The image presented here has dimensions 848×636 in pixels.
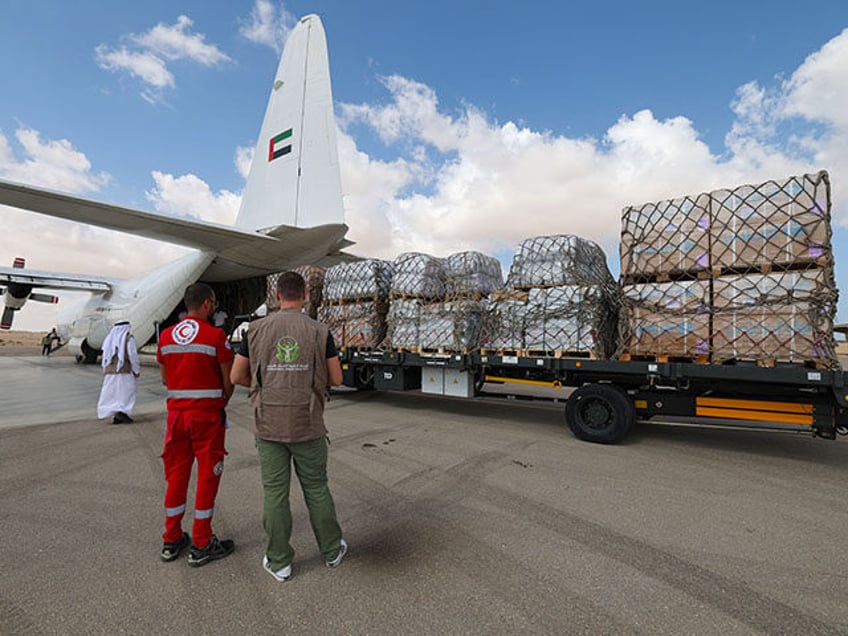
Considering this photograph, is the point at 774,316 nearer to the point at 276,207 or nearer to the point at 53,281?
the point at 276,207

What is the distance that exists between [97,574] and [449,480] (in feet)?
10.3

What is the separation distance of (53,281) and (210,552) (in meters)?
25.4

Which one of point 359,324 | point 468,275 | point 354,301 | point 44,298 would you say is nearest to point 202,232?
point 354,301

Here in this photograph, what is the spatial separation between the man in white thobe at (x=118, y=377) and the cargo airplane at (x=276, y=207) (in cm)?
380

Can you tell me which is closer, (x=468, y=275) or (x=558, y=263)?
(x=558, y=263)

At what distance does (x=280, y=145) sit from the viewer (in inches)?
530

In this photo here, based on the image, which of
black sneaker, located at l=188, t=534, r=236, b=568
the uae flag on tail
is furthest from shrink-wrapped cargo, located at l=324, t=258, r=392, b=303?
black sneaker, located at l=188, t=534, r=236, b=568

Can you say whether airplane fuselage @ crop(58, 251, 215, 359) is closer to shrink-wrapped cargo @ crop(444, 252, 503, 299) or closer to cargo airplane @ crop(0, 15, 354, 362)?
cargo airplane @ crop(0, 15, 354, 362)

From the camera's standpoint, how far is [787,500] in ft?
14.1

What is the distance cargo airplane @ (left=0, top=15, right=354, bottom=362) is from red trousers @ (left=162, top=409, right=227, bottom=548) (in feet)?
29.7

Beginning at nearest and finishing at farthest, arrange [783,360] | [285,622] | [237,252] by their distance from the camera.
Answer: [285,622] → [783,360] → [237,252]

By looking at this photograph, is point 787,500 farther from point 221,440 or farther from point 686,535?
point 221,440

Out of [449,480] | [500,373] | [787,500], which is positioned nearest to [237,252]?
[500,373]

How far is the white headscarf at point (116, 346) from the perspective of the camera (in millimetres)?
7645
